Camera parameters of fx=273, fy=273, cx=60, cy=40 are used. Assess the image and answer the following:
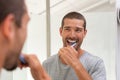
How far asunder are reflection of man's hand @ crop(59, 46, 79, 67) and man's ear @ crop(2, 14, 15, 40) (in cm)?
85

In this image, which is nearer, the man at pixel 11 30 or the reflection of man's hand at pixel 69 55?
the man at pixel 11 30

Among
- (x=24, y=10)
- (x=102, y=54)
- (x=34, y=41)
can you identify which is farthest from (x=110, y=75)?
(x=24, y=10)

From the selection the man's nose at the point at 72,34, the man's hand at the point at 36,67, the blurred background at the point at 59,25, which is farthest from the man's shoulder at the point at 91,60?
the blurred background at the point at 59,25

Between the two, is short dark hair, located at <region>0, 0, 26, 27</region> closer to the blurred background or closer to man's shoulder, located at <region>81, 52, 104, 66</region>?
man's shoulder, located at <region>81, 52, 104, 66</region>

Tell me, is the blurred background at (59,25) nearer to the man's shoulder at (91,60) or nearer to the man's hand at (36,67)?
the man's shoulder at (91,60)

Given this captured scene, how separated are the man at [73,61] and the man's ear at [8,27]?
2.71 feet

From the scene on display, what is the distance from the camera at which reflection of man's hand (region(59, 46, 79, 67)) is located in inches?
54.5

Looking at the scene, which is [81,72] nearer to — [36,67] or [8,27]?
[36,67]

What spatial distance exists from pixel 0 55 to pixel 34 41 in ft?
5.30

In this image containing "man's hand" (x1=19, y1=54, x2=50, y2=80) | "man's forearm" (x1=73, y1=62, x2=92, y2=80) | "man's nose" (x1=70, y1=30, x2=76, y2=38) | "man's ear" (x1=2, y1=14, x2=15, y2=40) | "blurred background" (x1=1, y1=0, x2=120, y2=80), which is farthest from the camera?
"blurred background" (x1=1, y1=0, x2=120, y2=80)

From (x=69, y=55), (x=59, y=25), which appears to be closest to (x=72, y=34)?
(x=69, y=55)

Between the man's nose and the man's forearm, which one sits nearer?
the man's forearm

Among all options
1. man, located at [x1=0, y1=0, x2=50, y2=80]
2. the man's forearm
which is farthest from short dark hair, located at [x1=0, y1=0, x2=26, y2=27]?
the man's forearm

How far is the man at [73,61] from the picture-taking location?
137cm
